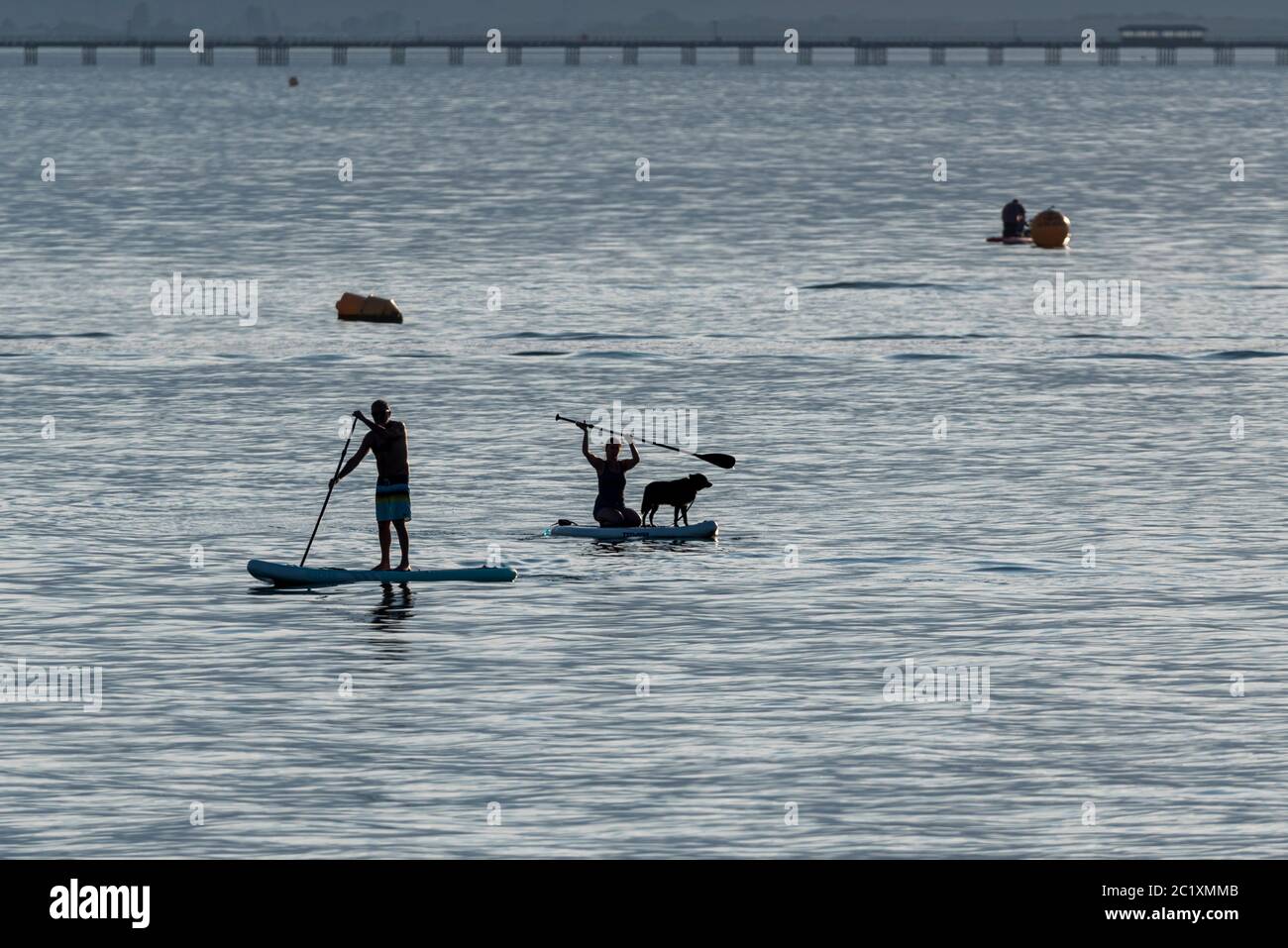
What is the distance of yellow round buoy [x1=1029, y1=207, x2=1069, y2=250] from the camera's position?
118938mm

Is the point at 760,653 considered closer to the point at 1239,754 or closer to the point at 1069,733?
the point at 1069,733

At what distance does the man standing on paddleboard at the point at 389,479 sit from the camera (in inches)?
1556

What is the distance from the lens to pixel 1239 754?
30.3m

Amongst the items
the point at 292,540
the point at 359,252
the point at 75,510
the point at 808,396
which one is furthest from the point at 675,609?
the point at 359,252
